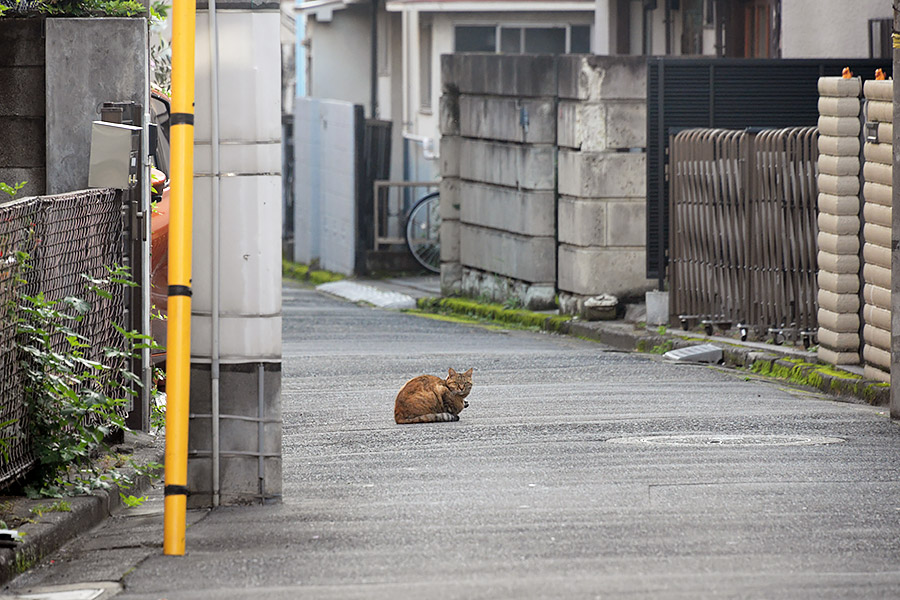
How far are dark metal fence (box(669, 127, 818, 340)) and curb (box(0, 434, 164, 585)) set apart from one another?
671 centimetres

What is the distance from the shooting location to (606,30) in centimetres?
2230

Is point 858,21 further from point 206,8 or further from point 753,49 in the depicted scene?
point 206,8

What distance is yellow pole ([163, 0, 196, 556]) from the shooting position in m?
5.88

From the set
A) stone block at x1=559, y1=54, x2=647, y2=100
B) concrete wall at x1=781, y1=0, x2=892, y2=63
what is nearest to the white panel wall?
concrete wall at x1=781, y1=0, x2=892, y2=63

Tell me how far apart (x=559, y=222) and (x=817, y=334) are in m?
5.08

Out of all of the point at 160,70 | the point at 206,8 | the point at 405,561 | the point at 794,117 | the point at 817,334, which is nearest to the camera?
the point at 405,561

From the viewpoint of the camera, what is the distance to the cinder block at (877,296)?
10.6 metres

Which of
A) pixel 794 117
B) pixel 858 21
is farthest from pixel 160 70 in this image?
pixel 858 21

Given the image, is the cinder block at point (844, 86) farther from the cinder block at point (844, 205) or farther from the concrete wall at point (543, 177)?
the concrete wall at point (543, 177)

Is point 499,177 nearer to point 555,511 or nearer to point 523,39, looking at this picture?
point 523,39

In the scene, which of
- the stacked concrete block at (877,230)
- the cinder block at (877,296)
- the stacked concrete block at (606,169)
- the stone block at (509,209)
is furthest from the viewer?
the stone block at (509,209)

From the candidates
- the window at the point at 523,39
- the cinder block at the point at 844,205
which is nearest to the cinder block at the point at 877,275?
the cinder block at the point at 844,205

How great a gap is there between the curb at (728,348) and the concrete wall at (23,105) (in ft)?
18.8

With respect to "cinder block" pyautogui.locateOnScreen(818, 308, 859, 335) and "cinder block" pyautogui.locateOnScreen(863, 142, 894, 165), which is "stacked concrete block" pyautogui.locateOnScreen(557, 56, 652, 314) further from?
"cinder block" pyautogui.locateOnScreen(863, 142, 894, 165)
